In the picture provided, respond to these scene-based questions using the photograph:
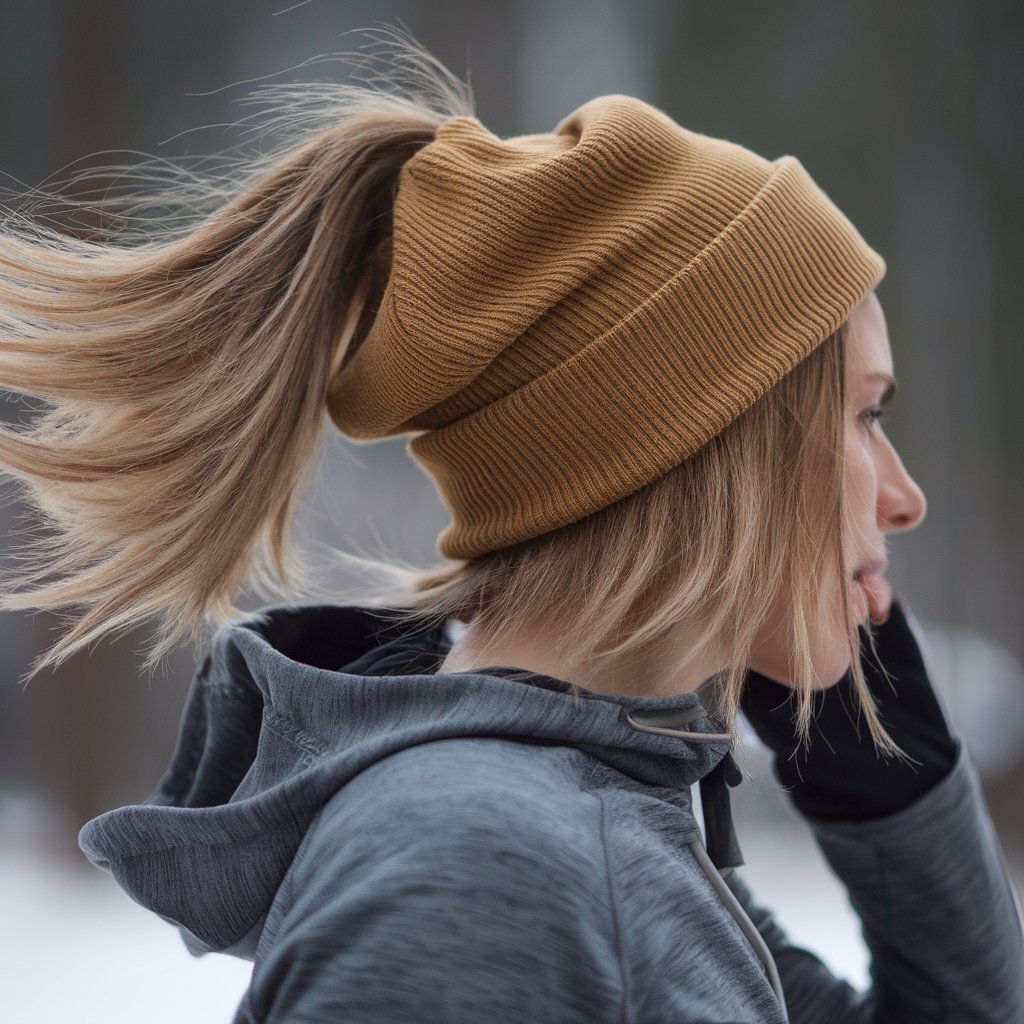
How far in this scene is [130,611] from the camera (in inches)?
29.6

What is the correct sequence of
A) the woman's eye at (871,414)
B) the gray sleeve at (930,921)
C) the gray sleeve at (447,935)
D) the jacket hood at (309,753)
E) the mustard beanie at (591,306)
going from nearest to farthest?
the gray sleeve at (447,935)
the jacket hood at (309,753)
the mustard beanie at (591,306)
the woman's eye at (871,414)
the gray sleeve at (930,921)

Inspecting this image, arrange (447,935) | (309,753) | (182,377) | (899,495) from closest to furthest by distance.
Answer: (447,935) → (309,753) → (182,377) → (899,495)

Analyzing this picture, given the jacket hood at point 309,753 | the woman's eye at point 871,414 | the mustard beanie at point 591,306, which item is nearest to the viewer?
the jacket hood at point 309,753

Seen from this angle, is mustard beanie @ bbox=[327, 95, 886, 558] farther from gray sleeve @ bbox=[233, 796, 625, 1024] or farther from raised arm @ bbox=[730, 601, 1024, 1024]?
raised arm @ bbox=[730, 601, 1024, 1024]

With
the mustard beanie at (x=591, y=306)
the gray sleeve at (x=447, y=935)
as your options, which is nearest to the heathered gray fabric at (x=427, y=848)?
the gray sleeve at (x=447, y=935)

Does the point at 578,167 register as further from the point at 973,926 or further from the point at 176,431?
the point at 973,926

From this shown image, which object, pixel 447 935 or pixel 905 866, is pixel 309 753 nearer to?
pixel 447 935

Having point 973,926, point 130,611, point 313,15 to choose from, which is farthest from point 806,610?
point 313,15

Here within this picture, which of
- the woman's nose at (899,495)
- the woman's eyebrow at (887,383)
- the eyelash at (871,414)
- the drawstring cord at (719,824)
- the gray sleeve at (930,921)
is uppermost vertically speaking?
the woman's eyebrow at (887,383)

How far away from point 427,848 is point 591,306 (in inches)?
15.7

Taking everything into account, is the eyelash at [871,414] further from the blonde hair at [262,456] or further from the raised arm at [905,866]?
the raised arm at [905,866]

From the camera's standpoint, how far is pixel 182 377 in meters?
0.77

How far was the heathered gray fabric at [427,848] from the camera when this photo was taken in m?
0.52

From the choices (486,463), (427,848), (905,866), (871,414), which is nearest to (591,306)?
(486,463)
